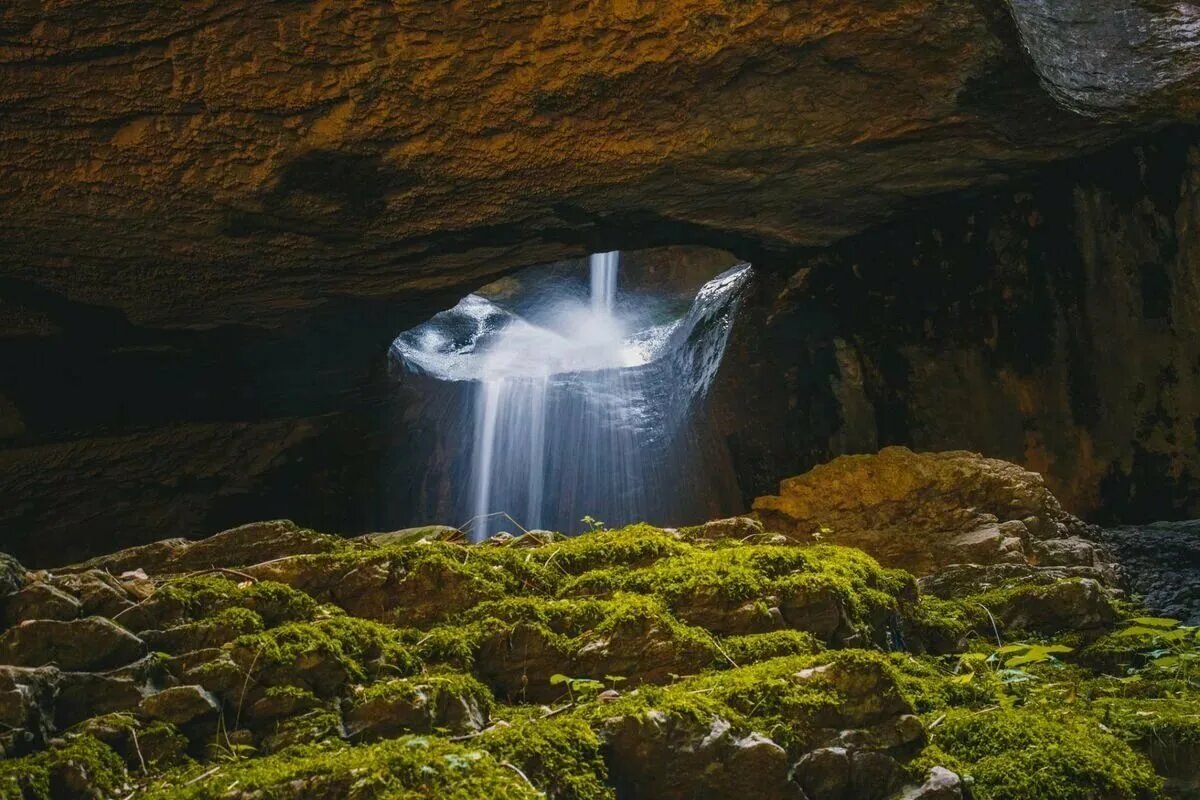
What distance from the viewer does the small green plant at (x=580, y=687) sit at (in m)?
3.07

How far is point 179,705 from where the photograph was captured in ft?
9.03

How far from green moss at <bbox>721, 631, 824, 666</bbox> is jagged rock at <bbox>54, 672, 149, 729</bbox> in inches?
73.4

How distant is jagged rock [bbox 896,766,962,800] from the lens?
265 centimetres

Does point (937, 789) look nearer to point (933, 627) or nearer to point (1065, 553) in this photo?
point (933, 627)

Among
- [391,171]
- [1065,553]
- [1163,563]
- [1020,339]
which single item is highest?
[391,171]

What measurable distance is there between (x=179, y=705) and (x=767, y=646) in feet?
6.15

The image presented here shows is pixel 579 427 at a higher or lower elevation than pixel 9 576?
lower

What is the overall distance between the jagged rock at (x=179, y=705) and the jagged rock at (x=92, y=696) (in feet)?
0.22

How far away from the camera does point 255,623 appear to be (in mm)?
3184

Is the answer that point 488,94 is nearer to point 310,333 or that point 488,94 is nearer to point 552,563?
point 552,563

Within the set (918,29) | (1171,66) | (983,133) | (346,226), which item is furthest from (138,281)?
(1171,66)

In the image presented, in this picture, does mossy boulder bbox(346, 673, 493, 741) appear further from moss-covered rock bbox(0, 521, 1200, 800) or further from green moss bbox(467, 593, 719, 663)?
green moss bbox(467, 593, 719, 663)

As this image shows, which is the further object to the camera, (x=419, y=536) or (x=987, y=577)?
(x=987, y=577)

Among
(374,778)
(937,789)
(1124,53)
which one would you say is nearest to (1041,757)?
(937,789)
